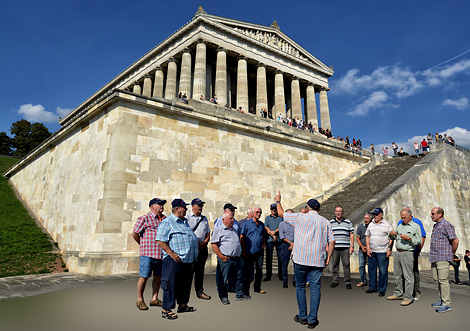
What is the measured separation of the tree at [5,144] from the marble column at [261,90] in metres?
36.2

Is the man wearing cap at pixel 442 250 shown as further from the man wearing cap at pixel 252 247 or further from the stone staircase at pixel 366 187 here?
the stone staircase at pixel 366 187

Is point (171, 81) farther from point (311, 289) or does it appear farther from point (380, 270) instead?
point (311, 289)

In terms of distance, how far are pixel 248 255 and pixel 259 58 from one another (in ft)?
110

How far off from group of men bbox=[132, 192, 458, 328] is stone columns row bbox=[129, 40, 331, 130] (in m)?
24.9

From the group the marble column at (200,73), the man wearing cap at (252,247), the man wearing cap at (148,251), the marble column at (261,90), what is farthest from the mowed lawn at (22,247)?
the marble column at (261,90)

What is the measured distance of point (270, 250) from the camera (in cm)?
736

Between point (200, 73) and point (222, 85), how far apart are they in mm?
2549

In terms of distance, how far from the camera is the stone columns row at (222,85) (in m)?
31.6

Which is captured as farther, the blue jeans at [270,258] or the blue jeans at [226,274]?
the blue jeans at [270,258]

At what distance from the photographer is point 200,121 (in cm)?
1236

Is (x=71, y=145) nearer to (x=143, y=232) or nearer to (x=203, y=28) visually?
(x=143, y=232)

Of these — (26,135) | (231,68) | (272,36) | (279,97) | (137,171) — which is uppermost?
(272,36)

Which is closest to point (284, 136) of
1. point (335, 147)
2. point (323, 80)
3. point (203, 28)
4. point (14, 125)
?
point (335, 147)

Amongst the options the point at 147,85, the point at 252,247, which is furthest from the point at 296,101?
the point at 252,247
